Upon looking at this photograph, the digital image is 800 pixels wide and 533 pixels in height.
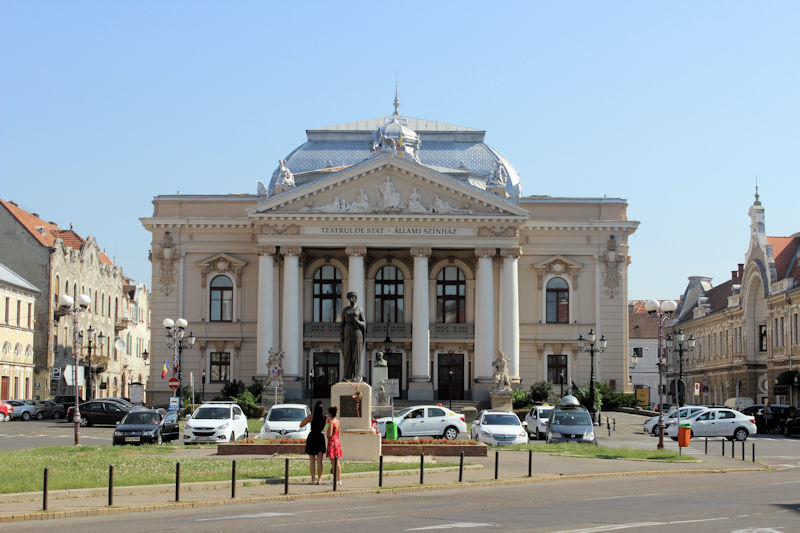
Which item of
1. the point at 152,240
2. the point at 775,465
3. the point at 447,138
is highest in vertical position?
the point at 447,138

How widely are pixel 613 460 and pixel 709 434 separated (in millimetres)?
18311

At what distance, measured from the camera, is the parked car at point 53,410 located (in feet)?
229

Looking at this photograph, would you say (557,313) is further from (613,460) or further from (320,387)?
(613,460)

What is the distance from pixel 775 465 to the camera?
35938mm

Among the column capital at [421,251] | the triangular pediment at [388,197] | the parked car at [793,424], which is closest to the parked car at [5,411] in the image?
the triangular pediment at [388,197]

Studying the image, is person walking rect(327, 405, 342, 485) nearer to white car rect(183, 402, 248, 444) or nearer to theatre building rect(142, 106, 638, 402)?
white car rect(183, 402, 248, 444)

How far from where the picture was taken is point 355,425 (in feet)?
103

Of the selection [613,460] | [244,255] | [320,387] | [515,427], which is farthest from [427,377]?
[613,460]

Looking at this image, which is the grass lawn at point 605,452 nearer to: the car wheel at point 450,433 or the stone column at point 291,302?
the car wheel at point 450,433

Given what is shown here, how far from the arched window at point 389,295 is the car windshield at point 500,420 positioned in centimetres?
2664

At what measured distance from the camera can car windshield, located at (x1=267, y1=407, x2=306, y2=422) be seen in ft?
136

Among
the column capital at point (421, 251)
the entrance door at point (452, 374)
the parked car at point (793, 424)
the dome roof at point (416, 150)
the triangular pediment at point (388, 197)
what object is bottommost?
the parked car at point (793, 424)

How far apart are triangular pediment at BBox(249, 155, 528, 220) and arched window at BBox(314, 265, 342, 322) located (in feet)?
17.6

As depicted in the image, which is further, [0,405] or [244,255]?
[244,255]
